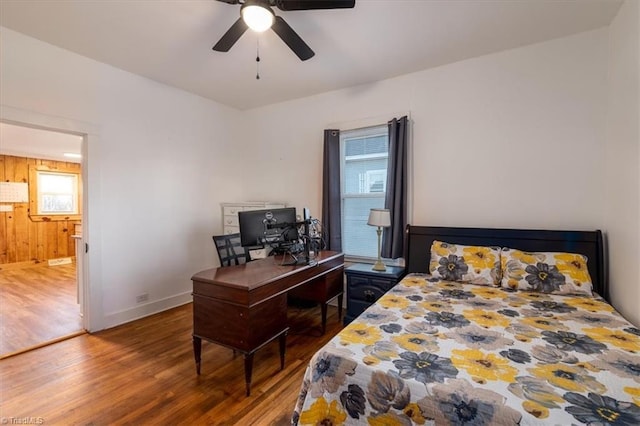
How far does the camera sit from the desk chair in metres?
2.78

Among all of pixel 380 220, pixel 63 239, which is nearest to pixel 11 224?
pixel 63 239

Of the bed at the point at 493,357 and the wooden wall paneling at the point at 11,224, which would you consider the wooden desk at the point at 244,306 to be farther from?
the wooden wall paneling at the point at 11,224

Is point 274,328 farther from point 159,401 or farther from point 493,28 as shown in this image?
point 493,28

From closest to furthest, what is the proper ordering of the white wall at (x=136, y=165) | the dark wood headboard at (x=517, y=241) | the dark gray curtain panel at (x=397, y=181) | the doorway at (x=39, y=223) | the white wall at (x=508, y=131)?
the dark wood headboard at (x=517, y=241) → the white wall at (x=508, y=131) → the white wall at (x=136, y=165) → the dark gray curtain panel at (x=397, y=181) → the doorway at (x=39, y=223)

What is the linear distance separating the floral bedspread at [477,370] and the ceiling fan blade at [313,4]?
194cm

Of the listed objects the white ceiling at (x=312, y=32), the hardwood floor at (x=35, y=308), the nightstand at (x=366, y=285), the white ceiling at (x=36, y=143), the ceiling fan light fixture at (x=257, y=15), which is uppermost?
the white ceiling at (x=312, y=32)

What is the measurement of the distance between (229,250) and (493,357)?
7.51 feet

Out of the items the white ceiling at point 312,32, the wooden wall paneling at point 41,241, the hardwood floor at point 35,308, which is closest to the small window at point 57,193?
the wooden wall paneling at point 41,241

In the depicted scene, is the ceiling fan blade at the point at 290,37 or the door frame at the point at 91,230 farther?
the door frame at the point at 91,230

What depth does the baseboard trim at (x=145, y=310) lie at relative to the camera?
3.09 metres

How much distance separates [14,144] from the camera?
17.6ft

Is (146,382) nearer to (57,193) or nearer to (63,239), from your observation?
(63,239)

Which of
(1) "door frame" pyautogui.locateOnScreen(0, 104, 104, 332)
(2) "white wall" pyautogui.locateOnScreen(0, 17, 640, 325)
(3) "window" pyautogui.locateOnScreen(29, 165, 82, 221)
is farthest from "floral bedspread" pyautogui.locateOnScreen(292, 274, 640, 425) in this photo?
(3) "window" pyautogui.locateOnScreen(29, 165, 82, 221)

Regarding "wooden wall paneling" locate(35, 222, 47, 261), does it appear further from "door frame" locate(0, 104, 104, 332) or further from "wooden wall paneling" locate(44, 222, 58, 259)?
"door frame" locate(0, 104, 104, 332)
